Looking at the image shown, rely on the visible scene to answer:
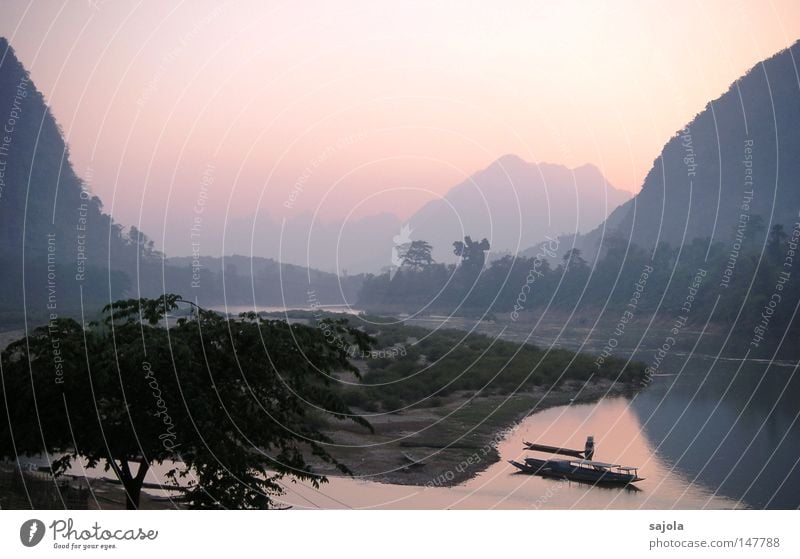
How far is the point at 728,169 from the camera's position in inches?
3765

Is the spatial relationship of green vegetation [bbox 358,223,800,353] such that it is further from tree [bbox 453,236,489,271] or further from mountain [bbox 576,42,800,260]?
mountain [bbox 576,42,800,260]

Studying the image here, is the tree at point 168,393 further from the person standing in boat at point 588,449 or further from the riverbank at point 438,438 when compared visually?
the person standing in boat at point 588,449

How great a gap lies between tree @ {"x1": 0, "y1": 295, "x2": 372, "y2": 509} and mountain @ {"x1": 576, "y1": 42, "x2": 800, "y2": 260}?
77.0m

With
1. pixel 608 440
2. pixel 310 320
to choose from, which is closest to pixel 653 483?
pixel 608 440

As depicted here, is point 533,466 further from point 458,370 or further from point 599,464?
point 458,370

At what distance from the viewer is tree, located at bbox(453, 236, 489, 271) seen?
54.3 m

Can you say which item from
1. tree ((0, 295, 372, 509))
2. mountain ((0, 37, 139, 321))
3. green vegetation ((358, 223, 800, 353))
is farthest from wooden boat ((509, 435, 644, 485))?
mountain ((0, 37, 139, 321))

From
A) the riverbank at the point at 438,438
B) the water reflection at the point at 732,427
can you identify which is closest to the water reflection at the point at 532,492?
the riverbank at the point at 438,438

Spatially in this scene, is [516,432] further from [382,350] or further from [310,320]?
[310,320]

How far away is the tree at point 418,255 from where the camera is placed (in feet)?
144

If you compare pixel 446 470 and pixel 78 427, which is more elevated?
pixel 78 427

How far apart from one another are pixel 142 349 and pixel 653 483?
1327 centimetres

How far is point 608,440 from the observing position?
23.2 metres

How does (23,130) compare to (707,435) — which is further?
(23,130)
